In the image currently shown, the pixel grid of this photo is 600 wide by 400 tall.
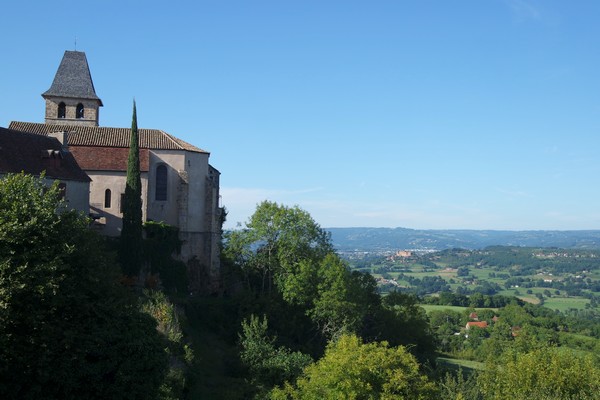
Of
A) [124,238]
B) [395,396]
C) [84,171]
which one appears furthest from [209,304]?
[395,396]

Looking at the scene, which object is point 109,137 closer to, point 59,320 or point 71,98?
point 71,98

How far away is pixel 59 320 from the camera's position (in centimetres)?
2520

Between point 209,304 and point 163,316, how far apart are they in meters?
10.7

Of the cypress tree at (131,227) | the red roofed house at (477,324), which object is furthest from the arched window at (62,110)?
the red roofed house at (477,324)

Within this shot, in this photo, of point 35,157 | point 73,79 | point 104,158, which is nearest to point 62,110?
point 73,79

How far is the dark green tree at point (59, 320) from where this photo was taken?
2373 centimetres

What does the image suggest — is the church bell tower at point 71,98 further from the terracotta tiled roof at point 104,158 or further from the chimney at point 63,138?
the chimney at point 63,138

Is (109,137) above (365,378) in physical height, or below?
above

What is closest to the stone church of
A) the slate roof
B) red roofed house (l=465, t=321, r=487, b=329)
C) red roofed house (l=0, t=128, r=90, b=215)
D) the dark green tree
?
red roofed house (l=0, t=128, r=90, b=215)

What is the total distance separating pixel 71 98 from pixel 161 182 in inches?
746

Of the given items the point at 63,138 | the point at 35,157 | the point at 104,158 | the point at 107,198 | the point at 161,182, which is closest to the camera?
the point at 35,157

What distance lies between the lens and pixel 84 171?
49.8 m

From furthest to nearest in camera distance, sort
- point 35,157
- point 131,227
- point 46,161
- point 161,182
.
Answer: point 161,182 < point 131,227 < point 46,161 < point 35,157

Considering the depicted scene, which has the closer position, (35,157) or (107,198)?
(35,157)
